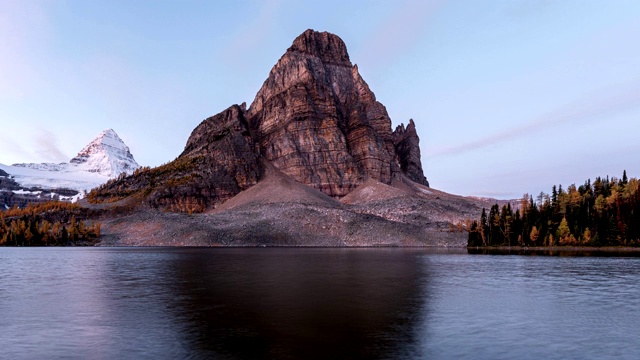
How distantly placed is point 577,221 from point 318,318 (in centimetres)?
16712

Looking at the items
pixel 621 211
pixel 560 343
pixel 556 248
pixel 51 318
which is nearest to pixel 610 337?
pixel 560 343

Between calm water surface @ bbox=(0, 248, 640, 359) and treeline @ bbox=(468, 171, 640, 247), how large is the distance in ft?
385

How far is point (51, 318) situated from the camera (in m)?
32.6

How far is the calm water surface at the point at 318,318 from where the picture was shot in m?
23.6

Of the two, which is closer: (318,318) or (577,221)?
(318,318)

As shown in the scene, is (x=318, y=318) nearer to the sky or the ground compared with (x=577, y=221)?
nearer to the ground

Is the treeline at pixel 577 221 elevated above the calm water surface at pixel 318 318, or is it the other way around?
the treeline at pixel 577 221

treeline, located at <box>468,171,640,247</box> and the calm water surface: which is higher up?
treeline, located at <box>468,171,640,247</box>

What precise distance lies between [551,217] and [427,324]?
549ft

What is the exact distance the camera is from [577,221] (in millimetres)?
166000

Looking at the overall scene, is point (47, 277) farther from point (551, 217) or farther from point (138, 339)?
point (551, 217)

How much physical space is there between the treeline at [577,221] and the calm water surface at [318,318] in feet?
385

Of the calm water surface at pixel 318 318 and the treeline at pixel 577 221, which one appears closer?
the calm water surface at pixel 318 318

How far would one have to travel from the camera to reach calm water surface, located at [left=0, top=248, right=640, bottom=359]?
2362 centimetres
